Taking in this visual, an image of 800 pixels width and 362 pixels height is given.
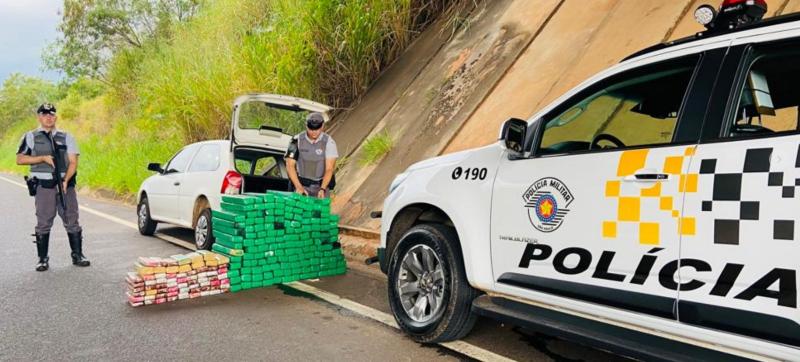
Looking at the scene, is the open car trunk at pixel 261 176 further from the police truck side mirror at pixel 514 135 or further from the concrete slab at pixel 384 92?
the police truck side mirror at pixel 514 135

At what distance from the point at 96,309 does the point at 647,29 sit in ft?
24.0

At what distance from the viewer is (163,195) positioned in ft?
28.1

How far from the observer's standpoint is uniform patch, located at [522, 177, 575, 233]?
308 centimetres

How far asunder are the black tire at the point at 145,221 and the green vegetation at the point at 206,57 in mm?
3750

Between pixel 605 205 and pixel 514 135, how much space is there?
755 millimetres

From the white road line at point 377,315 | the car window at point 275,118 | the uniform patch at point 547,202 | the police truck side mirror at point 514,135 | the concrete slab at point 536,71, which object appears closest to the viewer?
the uniform patch at point 547,202

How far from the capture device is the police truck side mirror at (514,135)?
3.37 m

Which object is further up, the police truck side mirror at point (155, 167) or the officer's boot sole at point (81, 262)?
the police truck side mirror at point (155, 167)

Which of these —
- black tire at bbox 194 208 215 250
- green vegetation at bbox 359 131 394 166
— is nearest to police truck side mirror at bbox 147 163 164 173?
black tire at bbox 194 208 215 250

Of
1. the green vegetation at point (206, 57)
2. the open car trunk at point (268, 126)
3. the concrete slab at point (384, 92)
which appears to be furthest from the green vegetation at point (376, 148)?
the open car trunk at point (268, 126)

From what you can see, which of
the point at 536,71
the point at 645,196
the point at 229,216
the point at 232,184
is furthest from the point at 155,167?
the point at 645,196

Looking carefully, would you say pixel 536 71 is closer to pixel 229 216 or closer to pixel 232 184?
pixel 232 184

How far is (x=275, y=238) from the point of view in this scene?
5.54m

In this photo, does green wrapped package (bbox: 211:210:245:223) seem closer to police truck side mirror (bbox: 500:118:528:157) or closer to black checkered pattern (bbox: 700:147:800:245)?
police truck side mirror (bbox: 500:118:528:157)
